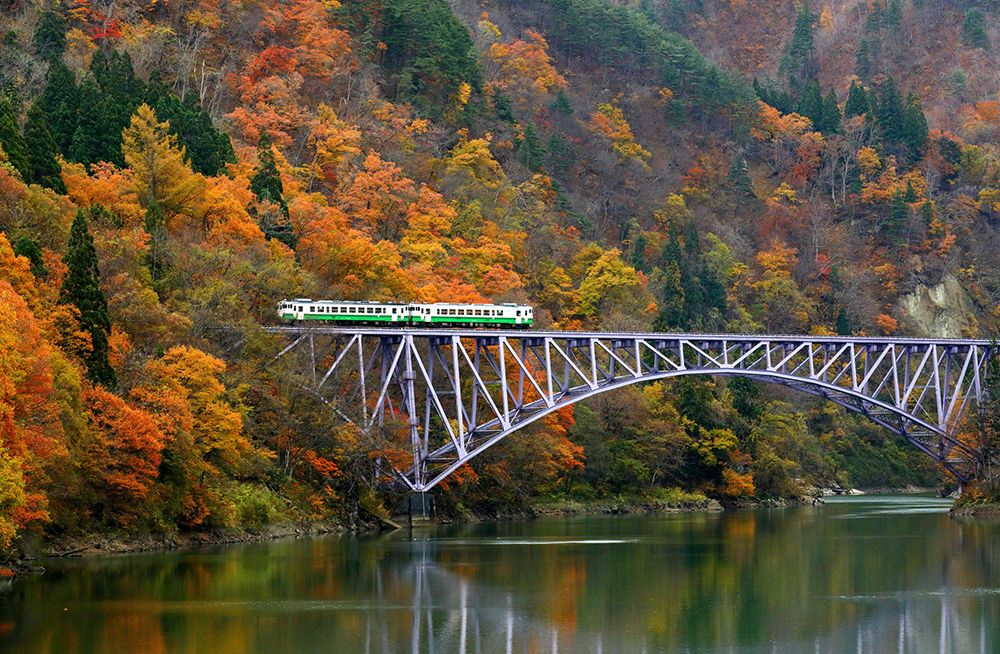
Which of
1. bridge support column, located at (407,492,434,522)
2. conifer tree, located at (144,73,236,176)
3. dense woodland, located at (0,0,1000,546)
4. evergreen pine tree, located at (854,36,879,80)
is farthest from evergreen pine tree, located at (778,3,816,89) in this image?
bridge support column, located at (407,492,434,522)

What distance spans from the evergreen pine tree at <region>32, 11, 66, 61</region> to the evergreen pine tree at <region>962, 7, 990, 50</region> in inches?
4581

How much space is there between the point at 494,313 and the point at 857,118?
8593 centimetres

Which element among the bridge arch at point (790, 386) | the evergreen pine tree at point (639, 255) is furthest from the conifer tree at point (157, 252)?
the evergreen pine tree at point (639, 255)

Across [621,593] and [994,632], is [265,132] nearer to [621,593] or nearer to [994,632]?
[621,593]

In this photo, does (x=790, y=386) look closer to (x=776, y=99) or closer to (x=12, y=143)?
(x=12, y=143)

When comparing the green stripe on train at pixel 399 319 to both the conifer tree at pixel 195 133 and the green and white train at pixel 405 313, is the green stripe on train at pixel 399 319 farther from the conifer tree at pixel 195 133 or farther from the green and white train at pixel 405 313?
the conifer tree at pixel 195 133

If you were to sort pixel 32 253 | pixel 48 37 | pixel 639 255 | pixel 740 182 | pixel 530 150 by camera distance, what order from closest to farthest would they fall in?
pixel 32 253 → pixel 48 37 → pixel 639 255 → pixel 530 150 → pixel 740 182

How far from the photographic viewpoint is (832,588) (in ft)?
150

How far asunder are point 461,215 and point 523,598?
6000 cm

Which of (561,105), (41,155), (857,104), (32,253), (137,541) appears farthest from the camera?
(857,104)

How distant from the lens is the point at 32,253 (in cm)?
→ 5366

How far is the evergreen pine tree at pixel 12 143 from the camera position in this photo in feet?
204

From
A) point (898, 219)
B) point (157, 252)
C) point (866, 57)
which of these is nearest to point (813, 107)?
point (898, 219)

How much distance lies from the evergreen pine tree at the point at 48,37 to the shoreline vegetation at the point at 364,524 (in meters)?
33.9
